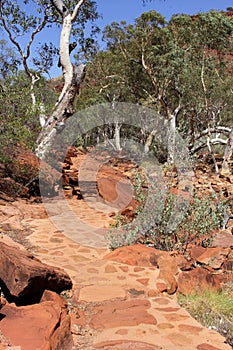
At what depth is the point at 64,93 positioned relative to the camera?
9023 mm

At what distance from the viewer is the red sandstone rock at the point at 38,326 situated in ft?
7.55

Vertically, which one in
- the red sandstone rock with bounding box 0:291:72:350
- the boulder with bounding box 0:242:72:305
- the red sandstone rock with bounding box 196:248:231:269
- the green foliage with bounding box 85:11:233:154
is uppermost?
the green foliage with bounding box 85:11:233:154

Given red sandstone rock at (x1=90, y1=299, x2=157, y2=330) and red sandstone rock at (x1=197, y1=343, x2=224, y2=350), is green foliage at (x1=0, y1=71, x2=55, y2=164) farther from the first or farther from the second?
red sandstone rock at (x1=197, y1=343, x2=224, y2=350)

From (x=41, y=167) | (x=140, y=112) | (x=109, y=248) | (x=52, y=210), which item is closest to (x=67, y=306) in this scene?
(x=109, y=248)

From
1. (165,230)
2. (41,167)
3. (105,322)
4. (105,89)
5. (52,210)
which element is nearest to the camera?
(105,322)

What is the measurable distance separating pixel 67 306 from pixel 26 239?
2125mm

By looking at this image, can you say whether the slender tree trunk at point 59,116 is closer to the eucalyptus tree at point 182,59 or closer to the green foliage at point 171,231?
the green foliage at point 171,231

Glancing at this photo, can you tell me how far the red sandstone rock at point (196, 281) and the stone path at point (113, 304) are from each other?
22 centimetres

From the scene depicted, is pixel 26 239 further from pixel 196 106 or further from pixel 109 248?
pixel 196 106

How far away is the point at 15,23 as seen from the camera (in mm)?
13227

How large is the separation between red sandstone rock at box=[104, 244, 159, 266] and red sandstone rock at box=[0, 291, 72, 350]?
1637mm

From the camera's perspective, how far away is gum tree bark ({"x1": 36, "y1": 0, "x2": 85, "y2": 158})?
8727 mm

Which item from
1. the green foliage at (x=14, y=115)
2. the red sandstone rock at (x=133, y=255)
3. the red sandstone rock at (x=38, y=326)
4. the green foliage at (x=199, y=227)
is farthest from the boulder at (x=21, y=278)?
the green foliage at (x=14, y=115)

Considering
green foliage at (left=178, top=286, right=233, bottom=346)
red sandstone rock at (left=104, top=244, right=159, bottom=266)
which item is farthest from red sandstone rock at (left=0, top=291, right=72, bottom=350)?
red sandstone rock at (left=104, top=244, right=159, bottom=266)
